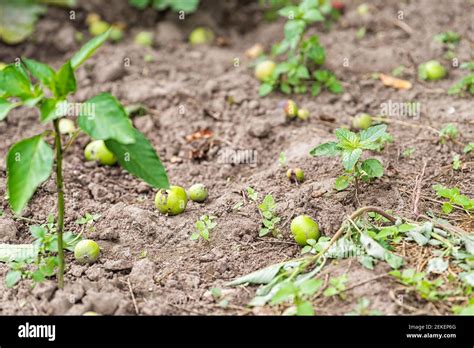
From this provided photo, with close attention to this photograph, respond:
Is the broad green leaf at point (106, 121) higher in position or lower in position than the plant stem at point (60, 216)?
higher

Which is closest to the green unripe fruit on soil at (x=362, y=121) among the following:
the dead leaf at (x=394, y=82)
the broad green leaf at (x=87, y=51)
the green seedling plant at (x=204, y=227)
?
the dead leaf at (x=394, y=82)

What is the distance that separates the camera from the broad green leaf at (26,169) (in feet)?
8.29

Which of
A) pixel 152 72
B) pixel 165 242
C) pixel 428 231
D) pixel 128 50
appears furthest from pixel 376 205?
pixel 128 50

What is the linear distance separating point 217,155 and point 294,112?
2.02 ft

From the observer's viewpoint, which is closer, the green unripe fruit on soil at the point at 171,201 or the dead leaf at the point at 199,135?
the green unripe fruit on soil at the point at 171,201

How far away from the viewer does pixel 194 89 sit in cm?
485

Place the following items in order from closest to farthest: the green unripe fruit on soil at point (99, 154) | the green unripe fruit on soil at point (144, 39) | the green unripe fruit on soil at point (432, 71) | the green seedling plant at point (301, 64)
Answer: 1. the green unripe fruit on soil at point (99, 154)
2. the green seedling plant at point (301, 64)
3. the green unripe fruit on soil at point (432, 71)
4. the green unripe fruit on soil at point (144, 39)

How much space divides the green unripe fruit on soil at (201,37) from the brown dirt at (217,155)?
88mm

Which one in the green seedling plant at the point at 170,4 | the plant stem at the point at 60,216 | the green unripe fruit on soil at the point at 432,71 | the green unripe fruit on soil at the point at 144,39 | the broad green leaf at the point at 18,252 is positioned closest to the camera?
the plant stem at the point at 60,216

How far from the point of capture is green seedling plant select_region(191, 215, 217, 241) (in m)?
3.33

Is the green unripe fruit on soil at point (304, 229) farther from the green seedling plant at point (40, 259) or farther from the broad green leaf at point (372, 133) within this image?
the green seedling plant at point (40, 259)

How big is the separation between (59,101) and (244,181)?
1479 mm

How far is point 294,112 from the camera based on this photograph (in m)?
4.46

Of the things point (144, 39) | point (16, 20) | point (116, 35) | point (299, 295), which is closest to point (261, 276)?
point (299, 295)
